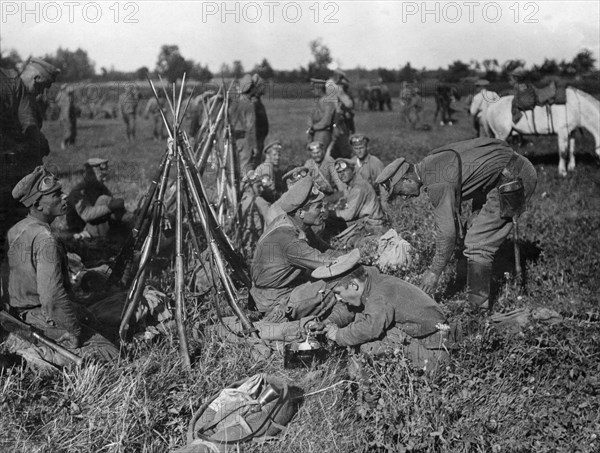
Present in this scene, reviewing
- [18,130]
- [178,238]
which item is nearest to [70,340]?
[178,238]

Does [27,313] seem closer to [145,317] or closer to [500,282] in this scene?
[145,317]

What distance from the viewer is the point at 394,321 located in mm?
5270

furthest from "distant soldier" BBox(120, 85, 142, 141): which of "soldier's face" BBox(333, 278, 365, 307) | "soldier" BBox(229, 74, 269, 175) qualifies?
"soldier's face" BBox(333, 278, 365, 307)

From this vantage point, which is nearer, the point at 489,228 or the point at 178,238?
the point at 178,238

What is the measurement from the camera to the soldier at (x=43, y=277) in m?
5.29

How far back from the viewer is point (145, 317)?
20.8ft

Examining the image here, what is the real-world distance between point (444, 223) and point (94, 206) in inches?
A: 223

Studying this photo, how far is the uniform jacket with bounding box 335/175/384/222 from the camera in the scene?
29.8 ft

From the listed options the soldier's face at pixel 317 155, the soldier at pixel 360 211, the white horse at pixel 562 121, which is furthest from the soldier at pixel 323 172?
the white horse at pixel 562 121

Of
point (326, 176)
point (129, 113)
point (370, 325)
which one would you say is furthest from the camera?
point (129, 113)

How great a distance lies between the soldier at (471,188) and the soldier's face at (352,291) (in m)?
1.12

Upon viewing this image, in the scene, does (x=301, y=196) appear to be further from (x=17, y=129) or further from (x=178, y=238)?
(x=17, y=129)

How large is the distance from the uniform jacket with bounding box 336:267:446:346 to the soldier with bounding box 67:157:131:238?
5.41m

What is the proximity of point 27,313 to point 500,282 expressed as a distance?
5206 millimetres
